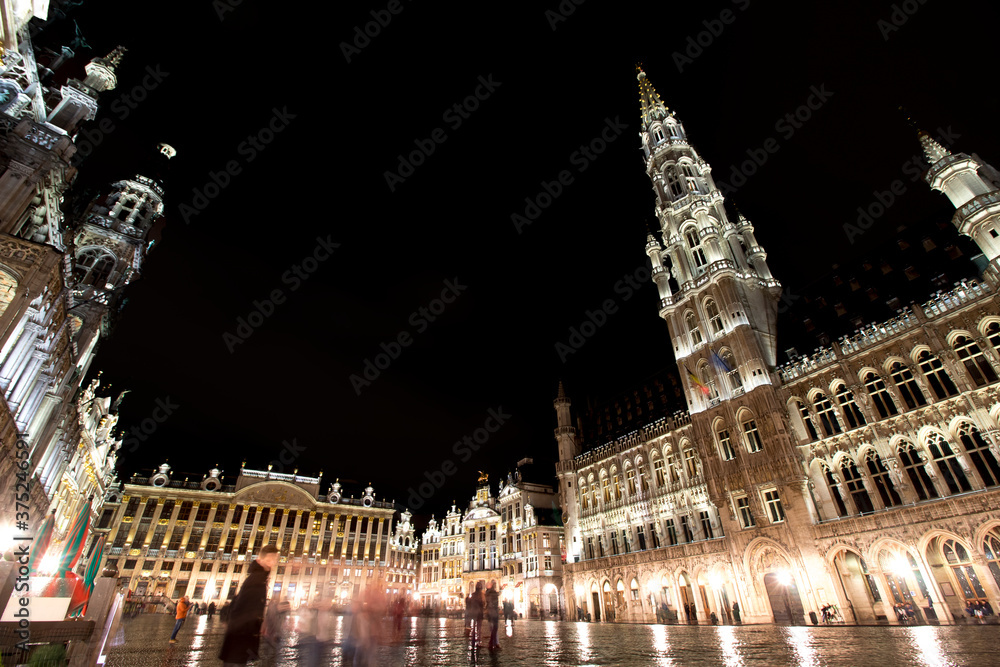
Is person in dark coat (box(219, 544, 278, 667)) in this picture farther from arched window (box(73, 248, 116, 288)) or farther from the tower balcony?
arched window (box(73, 248, 116, 288))

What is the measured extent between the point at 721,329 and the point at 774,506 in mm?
13051

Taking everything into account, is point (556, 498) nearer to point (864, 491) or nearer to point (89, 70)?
point (864, 491)

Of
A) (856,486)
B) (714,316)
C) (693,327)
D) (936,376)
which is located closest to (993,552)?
(856,486)

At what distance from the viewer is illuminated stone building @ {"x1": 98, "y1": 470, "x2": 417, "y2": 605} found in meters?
63.7

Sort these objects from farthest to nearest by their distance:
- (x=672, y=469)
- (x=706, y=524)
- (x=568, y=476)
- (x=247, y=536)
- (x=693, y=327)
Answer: (x=247, y=536)
(x=568, y=476)
(x=693, y=327)
(x=672, y=469)
(x=706, y=524)

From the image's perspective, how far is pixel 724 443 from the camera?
31.8 metres

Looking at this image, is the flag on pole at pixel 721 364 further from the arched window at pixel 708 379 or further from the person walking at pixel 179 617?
the person walking at pixel 179 617

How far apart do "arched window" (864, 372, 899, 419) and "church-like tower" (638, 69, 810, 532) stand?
475cm

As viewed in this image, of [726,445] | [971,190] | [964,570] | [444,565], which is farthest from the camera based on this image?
[444,565]

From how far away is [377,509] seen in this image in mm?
80625

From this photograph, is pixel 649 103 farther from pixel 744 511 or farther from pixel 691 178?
pixel 744 511

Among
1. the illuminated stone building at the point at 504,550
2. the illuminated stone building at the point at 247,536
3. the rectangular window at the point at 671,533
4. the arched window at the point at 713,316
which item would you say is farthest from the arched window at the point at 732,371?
the illuminated stone building at the point at 247,536

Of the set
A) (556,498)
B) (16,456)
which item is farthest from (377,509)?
(16,456)

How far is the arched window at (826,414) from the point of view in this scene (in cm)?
2686
